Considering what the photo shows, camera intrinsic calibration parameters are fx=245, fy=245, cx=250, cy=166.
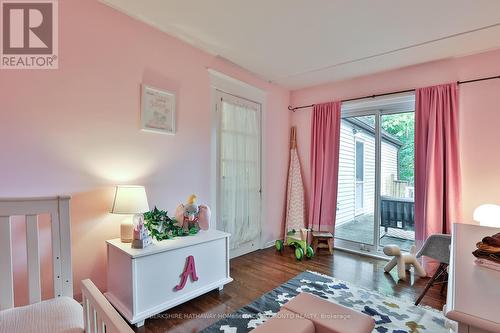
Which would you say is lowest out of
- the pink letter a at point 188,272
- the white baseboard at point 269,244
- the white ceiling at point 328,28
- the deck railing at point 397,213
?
the white baseboard at point 269,244

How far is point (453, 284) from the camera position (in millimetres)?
903

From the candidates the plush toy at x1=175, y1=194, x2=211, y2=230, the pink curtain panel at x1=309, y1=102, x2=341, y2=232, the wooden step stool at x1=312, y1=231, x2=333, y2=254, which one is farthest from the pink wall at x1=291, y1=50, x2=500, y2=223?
the plush toy at x1=175, y1=194, x2=211, y2=230

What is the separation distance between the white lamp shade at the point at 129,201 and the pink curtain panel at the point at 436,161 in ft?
10.1

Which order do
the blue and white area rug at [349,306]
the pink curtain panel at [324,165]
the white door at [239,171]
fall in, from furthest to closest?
the pink curtain panel at [324,165] → the white door at [239,171] → the blue and white area rug at [349,306]

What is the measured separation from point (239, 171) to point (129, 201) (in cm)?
161

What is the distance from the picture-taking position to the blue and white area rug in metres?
1.83

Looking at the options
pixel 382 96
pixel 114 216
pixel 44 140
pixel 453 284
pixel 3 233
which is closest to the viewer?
pixel 453 284

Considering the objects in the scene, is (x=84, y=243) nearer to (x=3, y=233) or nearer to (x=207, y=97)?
(x=3, y=233)

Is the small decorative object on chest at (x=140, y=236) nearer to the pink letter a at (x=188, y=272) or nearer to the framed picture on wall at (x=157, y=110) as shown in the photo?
the pink letter a at (x=188, y=272)

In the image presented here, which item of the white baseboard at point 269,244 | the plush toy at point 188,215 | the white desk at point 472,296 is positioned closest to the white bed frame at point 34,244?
the plush toy at point 188,215

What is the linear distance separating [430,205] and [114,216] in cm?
336

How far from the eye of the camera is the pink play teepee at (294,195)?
3908 millimetres

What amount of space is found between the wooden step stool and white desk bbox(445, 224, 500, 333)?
2.22 metres

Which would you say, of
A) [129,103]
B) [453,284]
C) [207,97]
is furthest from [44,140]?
[453,284]
